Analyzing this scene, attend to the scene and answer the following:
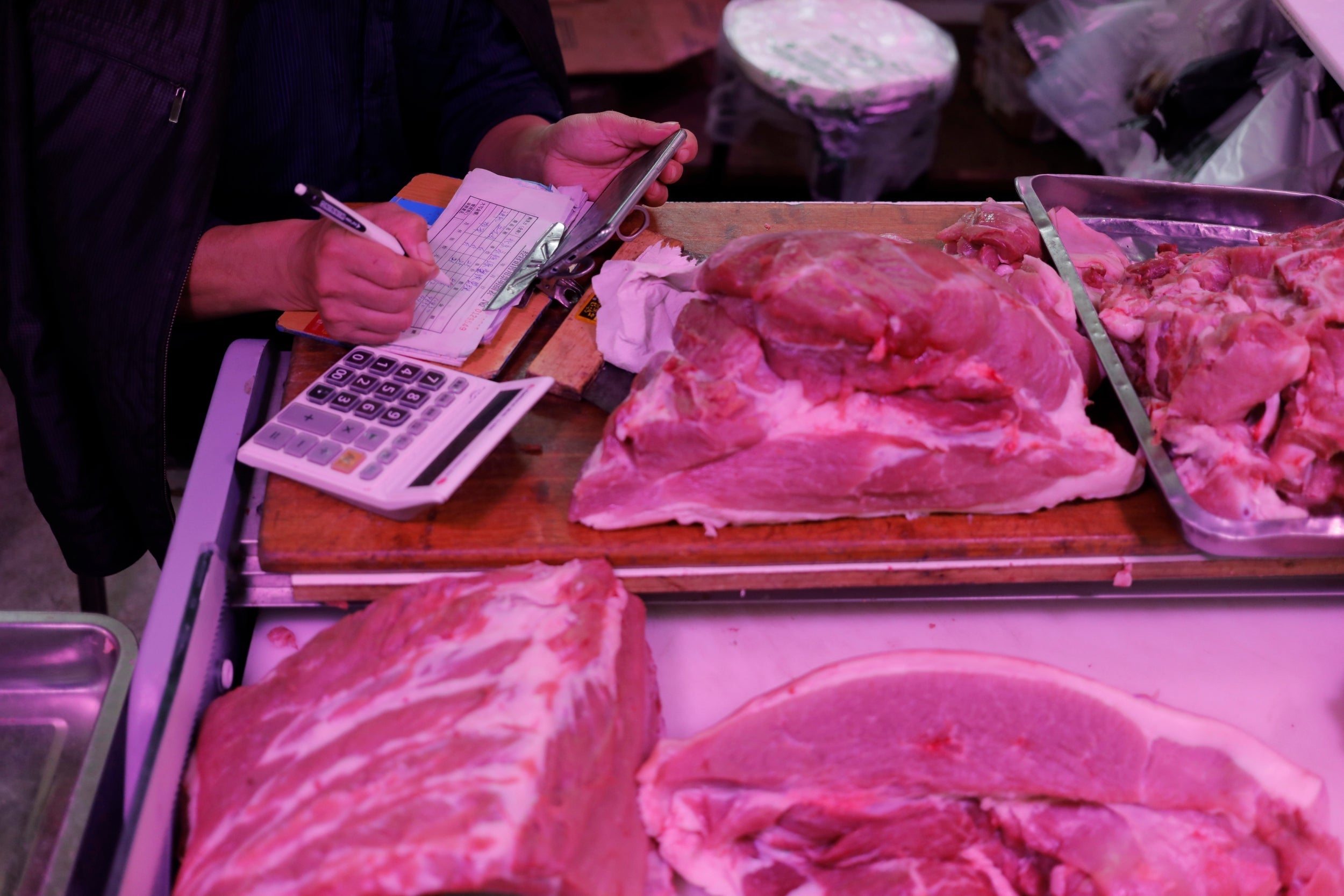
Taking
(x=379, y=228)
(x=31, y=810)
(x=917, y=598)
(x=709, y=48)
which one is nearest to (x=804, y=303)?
(x=917, y=598)

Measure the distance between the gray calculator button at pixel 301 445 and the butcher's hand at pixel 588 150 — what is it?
38.8 inches

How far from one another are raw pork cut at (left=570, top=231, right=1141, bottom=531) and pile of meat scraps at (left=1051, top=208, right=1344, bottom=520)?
134mm

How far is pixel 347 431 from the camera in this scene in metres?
1.60

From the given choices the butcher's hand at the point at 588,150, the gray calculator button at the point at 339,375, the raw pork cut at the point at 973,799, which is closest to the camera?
the raw pork cut at the point at 973,799

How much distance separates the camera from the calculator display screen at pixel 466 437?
150cm

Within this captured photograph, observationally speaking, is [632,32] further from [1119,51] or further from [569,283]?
[569,283]

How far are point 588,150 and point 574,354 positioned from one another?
65 centimetres

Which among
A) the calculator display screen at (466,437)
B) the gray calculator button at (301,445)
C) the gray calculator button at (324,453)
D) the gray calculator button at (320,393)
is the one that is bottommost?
the gray calculator button at (301,445)

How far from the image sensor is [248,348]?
1877 millimetres

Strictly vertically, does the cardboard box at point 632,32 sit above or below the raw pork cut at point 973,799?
below

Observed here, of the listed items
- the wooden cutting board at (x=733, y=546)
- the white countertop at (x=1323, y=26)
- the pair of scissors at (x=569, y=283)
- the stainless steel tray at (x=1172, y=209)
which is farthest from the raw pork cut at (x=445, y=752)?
the white countertop at (x=1323, y=26)

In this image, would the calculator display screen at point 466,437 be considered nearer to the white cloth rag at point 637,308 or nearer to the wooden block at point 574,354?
the wooden block at point 574,354

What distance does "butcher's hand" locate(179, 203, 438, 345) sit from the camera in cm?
172

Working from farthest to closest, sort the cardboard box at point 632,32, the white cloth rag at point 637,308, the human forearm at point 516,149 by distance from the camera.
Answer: the cardboard box at point 632,32 < the human forearm at point 516,149 < the white cloth rag at point 637,308
